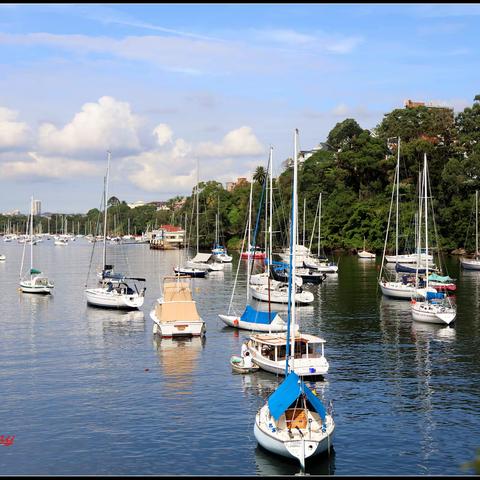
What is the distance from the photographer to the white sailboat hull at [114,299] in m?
76.7

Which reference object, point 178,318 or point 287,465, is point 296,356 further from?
point 178,318

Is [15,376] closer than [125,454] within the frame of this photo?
No

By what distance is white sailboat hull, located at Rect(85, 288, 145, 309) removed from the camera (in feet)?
252

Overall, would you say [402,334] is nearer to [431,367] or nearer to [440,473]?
[431,367]

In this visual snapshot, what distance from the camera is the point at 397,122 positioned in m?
178

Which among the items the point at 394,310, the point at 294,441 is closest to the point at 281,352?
the point at 294,441

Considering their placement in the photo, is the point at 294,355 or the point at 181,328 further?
the point at 181,328

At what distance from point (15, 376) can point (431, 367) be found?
1112 inches

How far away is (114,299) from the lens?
77625 millimetres

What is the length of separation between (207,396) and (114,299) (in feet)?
124

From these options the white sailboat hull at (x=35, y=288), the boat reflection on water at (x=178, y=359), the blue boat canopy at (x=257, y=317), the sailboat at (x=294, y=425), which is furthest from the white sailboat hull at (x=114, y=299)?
the sailboat at (x=294, y=425)

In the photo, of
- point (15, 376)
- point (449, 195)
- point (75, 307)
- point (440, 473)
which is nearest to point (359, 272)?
point (449, 195)

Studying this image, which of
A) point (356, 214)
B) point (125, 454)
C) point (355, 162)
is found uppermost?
point (355, 162)

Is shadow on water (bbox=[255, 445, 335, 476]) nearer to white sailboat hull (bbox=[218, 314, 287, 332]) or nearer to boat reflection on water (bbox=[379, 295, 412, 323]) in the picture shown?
white sailboat hull (bbox=[218, 314, 287, 332])
